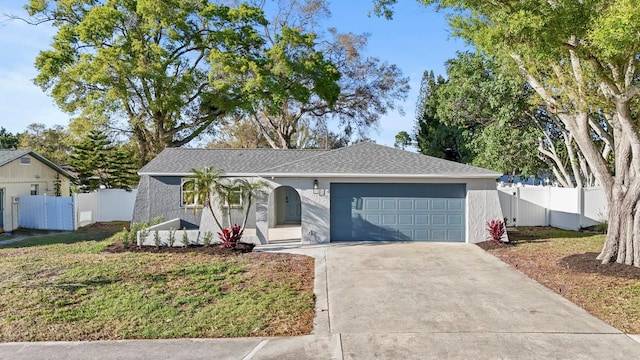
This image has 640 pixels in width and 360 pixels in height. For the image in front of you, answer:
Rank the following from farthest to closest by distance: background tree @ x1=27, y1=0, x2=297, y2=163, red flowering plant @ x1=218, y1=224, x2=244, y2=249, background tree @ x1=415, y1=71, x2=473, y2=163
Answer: background tree @ x1=415, y1=71, x2=473, y2=163
background tree @ x1=27, y1=0, x2=297, y2=163
red flowering plant @ x1=218, y1=224, x2=244, y2=249

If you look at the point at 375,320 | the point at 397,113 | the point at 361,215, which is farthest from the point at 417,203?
the point at 397,113

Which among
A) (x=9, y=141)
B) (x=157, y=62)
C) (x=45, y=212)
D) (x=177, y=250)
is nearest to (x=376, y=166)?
(x=177, y=250)

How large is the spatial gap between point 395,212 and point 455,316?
266 inches

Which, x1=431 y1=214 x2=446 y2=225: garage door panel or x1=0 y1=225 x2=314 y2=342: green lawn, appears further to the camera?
x1=431 y1=214 x2=446 y2=225: garage door panel

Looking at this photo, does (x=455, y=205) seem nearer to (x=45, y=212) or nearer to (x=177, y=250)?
(x=177, y=250)

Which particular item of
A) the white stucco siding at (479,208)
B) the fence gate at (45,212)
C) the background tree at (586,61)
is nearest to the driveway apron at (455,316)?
the white stucco siding at (479,208)

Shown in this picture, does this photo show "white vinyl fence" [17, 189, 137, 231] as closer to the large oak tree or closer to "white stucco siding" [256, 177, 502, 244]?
the large oak tree

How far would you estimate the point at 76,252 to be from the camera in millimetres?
11398

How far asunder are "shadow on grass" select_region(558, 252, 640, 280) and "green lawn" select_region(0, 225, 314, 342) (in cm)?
637

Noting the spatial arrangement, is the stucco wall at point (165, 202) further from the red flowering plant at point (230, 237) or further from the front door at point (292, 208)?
the red flowering plant at point (230, 237)

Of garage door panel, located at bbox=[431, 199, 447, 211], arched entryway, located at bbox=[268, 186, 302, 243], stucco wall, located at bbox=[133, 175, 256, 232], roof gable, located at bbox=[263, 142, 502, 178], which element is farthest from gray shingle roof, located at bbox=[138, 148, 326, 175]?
garage door panel, located at bbox=[431, 199, 447, 211]

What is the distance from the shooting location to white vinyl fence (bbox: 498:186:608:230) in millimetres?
15414

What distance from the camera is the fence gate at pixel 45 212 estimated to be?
16516mm

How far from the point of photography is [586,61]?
873cm
